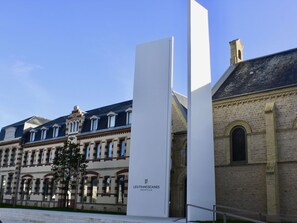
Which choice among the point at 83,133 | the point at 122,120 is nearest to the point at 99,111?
the point at 83,133

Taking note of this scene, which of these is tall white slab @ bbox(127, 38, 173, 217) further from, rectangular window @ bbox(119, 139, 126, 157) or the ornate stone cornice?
rectangular window @ bbox(119, 139, 126, 157)

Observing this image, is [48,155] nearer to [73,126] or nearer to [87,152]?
[73,126]

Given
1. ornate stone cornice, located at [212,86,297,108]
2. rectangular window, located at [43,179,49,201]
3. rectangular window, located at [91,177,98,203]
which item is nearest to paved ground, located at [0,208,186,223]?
ornate stone cornice, located at [212,86,297,108]

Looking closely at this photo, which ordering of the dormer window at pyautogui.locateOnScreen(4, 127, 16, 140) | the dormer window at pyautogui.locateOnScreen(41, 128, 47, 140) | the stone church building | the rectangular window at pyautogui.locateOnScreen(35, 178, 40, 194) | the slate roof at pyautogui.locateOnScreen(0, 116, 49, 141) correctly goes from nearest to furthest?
the stone church building
the rectangular window at pyautogui.locateOnScreen(35, 178, 40, 194)
the dormer window at pyautogui.locateOnScreen(41, 128, 47, 140)
the slate roof at pyautogui.locateOnScreen(0, 116, 49, 141)
the dormer window at pyautogui.locateOnScreen(4, 127, 16, 140)

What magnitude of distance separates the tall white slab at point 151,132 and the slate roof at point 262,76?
662cm

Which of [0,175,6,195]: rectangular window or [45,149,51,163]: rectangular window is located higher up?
[45,149,51,163]: rectangular window

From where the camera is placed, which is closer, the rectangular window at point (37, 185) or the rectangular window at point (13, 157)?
the rectangular window at point (37, 185)

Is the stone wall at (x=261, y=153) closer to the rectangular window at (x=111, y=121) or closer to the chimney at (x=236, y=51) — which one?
the chimney at (x=236, y=51)

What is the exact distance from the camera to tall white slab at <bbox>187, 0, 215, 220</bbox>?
18594mm

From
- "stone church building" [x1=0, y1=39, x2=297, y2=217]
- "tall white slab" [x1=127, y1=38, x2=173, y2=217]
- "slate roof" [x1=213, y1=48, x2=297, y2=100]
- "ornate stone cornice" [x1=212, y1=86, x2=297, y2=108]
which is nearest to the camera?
"tall white slab" [x1=127, y1=38, x2=173, y2=217]

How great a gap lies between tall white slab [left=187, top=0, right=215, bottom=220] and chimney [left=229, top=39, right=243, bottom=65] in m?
8.48

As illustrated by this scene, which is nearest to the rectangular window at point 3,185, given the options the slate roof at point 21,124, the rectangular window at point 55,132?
the slate roof at point 21,124

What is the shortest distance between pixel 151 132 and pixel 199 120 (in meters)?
2.95

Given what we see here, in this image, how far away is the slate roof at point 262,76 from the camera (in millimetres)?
24344
